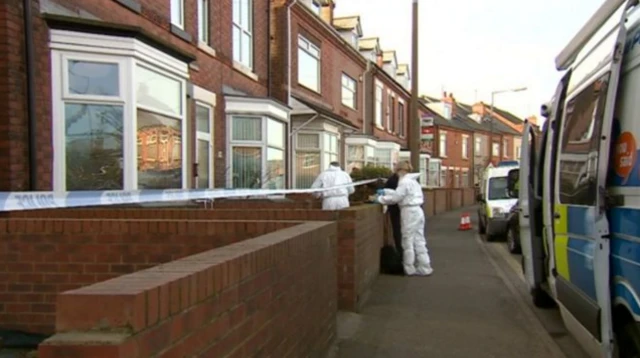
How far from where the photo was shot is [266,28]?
16.4 meters

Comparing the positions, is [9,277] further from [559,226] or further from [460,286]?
[460,286]

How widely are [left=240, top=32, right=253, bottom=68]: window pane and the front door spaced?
11.1 meters

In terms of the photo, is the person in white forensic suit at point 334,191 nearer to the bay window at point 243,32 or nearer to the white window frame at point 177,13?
the white window frame at point 177,13

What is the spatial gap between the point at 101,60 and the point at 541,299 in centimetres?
648

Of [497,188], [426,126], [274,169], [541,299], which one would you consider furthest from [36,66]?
[426,126]

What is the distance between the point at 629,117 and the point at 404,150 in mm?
31110

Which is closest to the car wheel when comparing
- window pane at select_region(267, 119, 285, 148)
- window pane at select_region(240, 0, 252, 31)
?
window pane at select_region(267, 119, 285, 148)

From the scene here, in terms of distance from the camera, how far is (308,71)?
20.1 metres

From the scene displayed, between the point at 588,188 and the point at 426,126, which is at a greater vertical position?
the point at 426,126

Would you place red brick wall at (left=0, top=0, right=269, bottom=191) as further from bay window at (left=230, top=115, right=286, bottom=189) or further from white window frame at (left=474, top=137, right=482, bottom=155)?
white window frame at (left=474, top=137, right=482, bottom=155)

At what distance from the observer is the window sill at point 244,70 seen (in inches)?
562

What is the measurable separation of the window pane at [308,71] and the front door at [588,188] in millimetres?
14636

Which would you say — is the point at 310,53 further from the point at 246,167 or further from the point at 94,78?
the point at 94,78

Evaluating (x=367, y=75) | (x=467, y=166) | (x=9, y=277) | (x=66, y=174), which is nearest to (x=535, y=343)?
(x=9, y=277)
